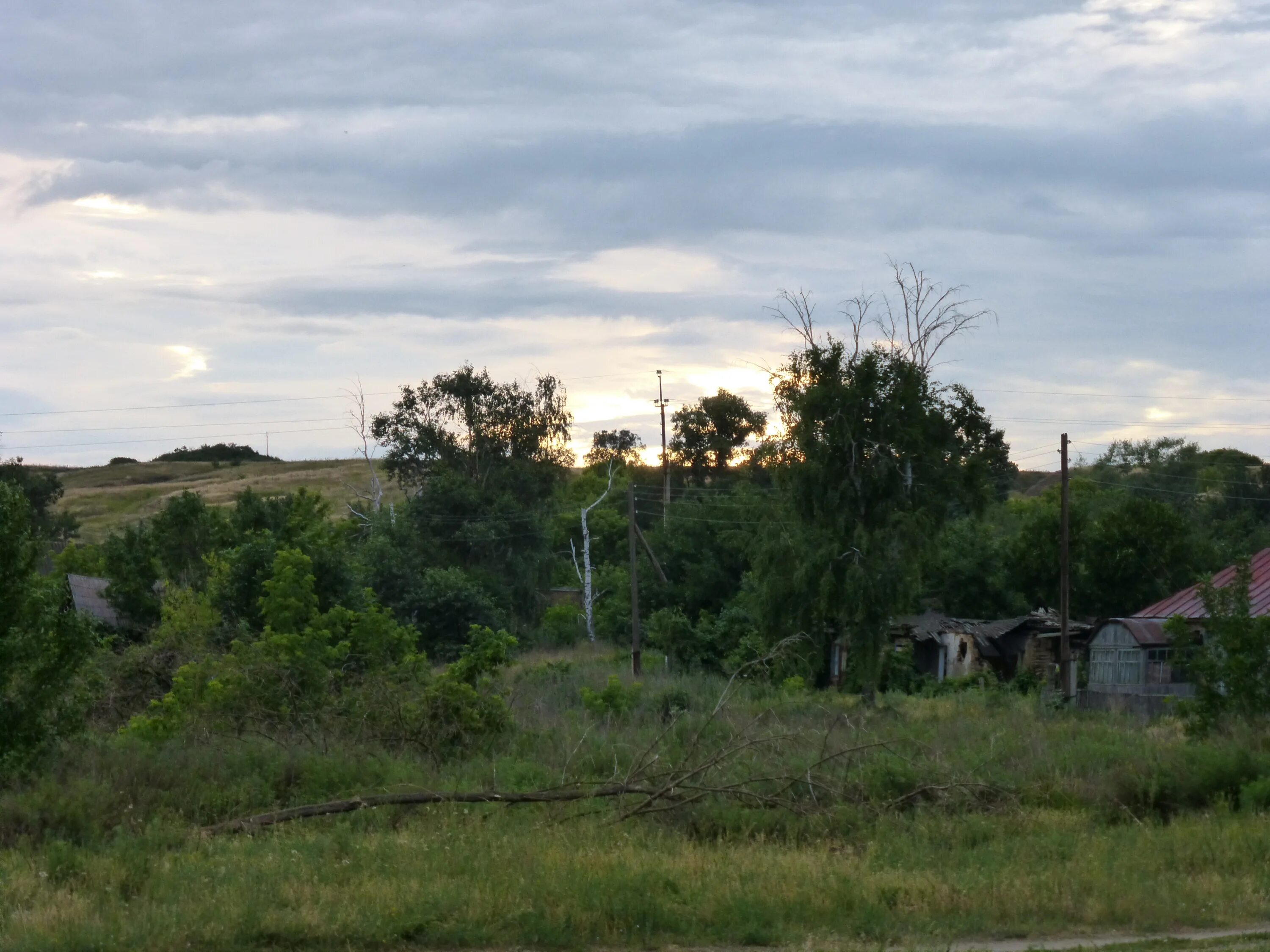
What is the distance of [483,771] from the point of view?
54.2 ft

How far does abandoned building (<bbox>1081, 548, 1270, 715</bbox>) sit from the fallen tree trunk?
2615 cm

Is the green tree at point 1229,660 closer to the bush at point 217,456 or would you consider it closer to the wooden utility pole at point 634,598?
the wooden utility pole at point 634,598

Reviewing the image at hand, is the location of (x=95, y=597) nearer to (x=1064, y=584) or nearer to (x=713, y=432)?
(x=1064, y=584)

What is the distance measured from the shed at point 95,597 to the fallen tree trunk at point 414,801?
26.1 meters

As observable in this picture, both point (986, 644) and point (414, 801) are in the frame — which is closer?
point (414, 801)

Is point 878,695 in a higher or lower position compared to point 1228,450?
lower

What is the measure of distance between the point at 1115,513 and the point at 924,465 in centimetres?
2168

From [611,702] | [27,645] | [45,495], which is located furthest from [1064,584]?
[45,495]

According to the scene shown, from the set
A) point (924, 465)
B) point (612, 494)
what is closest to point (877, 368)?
point (924, 465)

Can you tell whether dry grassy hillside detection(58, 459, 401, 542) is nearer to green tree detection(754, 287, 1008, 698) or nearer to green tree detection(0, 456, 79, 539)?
green tree detection(0, 456, 79, 539)

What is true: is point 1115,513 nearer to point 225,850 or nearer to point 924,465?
point 924,465

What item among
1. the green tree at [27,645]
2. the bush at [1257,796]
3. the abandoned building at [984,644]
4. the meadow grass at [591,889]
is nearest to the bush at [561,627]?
the abandoned building at [984,644]

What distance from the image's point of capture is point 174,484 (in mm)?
120312

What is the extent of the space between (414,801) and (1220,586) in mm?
25831
